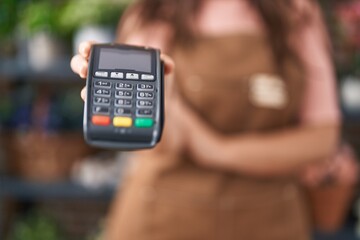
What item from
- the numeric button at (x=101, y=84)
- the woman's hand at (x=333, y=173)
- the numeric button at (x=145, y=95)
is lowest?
the woman's hand at (x=333, y=173)

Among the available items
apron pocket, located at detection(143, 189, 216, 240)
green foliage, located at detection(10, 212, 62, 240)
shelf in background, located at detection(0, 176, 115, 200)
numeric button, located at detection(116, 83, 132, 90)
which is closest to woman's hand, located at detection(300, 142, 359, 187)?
shelf in background, located at detection(0, 176, 115, 200)

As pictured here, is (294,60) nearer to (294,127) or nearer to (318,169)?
(294,127)

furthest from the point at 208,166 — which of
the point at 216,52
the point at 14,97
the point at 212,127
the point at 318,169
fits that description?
the point at 14,97

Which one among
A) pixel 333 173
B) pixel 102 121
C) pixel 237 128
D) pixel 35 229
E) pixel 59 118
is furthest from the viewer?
pixel 35 229

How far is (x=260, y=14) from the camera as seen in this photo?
845 millimetres

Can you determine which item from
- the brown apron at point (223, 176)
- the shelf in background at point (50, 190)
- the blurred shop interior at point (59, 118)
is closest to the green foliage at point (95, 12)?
the blurred shop interior at point (59, 118)

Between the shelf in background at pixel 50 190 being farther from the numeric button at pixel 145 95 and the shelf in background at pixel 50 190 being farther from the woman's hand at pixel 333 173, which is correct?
the numeric button at pixel 145 95

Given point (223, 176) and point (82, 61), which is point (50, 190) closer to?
point (223, 176)

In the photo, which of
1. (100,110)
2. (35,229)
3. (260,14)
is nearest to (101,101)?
(100,110)

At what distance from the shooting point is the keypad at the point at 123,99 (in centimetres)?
28

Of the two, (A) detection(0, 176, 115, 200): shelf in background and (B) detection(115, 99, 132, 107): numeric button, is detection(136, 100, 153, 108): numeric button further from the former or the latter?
(A) detection(0, 176, 115, 200): shelf in background

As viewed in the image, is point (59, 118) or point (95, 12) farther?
point (59, 118)

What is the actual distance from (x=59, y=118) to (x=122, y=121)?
1580mm

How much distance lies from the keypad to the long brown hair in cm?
47
